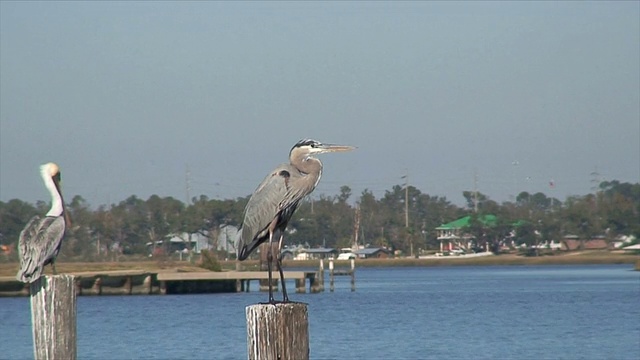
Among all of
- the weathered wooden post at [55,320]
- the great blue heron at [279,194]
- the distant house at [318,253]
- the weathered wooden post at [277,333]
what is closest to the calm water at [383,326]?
the great blue heron at [279,194]

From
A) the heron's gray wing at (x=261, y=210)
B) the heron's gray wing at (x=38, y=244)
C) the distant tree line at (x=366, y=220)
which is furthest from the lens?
the distant tree line at (x=366, y=220)

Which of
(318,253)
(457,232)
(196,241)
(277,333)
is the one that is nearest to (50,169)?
(277,333)

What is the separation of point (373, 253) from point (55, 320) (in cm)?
14322

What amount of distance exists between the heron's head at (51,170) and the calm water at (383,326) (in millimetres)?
20128

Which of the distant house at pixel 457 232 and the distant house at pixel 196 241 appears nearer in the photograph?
the distant house at pixel 196 241

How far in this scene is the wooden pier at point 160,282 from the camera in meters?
57.5

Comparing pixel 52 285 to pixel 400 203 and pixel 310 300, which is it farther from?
pixel 400 203

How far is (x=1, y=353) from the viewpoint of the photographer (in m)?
31.8

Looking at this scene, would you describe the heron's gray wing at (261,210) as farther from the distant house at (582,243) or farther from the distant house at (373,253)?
the distant house at (582,243)

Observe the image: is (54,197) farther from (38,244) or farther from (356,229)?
(356,229)

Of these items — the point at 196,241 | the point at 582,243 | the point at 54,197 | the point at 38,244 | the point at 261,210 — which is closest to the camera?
the point at 261,210

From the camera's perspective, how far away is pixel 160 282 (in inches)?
2386

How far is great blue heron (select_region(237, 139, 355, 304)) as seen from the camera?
8703 mm

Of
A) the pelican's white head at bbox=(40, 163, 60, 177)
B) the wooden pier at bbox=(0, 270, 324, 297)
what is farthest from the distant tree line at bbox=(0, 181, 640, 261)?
the pelican's white head at bbox=(40, 163, 60, 177)
